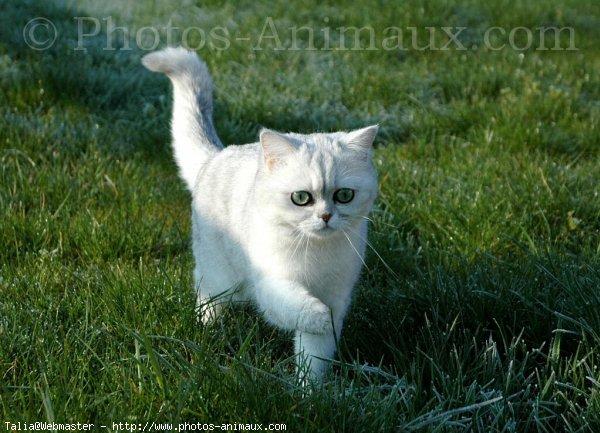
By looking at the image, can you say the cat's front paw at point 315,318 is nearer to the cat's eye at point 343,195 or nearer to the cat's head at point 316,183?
the cat's head at point 316,183

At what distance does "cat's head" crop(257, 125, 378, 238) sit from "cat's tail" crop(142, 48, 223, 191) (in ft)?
2.87

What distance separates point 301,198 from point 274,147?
0.70ft

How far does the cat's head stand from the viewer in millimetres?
2824

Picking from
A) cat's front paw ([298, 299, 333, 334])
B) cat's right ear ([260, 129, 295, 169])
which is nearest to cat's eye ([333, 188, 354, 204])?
cat's right ear ([260, 129, 295, 169])

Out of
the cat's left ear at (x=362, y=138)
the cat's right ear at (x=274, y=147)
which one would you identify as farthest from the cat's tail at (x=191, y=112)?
the cat's left ear at (x=362, y=138)

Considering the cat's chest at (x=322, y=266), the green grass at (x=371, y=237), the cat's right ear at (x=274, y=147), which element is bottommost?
the green grass at (x=371, y=237)

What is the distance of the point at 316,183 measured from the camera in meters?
2.82

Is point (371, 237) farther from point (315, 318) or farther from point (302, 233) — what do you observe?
point (315, 318)

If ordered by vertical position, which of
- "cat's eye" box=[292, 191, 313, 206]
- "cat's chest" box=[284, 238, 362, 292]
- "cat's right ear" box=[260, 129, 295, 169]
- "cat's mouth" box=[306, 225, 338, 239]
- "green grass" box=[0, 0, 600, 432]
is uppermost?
"cat's right ear" box=[260, 129, 295, 169]

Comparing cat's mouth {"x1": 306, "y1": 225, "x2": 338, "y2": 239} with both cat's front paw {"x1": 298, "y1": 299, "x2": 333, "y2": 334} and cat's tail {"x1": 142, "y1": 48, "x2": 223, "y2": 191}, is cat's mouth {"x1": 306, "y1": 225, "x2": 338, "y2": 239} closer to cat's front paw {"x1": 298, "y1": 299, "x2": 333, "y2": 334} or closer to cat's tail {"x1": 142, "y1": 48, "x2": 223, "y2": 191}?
cat's front paw {"x1": 298, "y1": 299, "x2": 333, "y2": 334}

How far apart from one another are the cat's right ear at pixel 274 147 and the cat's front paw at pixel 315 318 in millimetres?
546

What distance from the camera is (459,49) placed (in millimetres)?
7078

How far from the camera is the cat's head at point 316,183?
2.82m

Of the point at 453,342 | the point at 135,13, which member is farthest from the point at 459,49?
the point at 453,342
